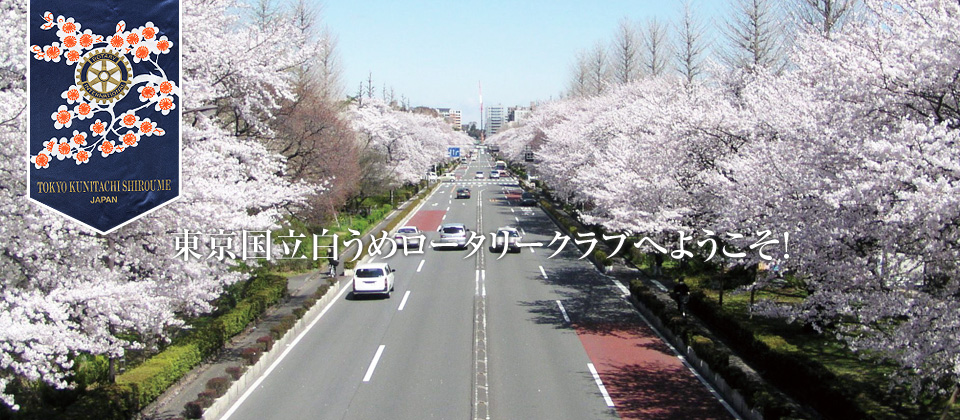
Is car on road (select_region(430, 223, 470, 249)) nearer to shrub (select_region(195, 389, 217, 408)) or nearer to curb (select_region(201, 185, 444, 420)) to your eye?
curb (select_region(201, 185, 444, 420))

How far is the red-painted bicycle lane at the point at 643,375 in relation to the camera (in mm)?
15898

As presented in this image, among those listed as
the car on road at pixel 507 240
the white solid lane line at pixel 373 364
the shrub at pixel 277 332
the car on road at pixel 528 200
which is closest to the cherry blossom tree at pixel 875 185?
the white solid lane line at pixel 373 364

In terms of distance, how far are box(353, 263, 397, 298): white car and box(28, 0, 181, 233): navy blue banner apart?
16924mm

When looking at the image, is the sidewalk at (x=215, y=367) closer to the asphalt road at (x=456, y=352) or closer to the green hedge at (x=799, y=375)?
the asphalt road at (x=456, y=352)

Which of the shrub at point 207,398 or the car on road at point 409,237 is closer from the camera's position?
the shrub at point 207,398

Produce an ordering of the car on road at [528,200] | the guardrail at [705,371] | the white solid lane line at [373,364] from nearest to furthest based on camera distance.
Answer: the guardrail at [705,371]
the white solid lane line at [373,364]
the car on road at [528,200]

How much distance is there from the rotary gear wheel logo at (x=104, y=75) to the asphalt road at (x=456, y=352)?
759 cm

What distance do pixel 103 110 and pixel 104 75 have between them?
21.4 inches

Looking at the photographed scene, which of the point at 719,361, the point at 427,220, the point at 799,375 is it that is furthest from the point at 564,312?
the point at 427,220

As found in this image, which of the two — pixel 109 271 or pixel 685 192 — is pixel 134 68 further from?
pixel 685 192

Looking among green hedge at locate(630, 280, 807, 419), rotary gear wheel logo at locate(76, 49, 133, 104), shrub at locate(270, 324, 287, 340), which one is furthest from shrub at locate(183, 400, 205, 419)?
green hedge at locate(630, 280, 807, 419)

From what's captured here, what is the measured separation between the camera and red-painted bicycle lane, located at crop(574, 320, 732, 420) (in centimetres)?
1590

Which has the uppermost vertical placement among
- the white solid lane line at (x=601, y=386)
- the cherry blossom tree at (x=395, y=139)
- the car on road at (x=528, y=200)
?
the cherry blossom tree at (x=395, y=139)

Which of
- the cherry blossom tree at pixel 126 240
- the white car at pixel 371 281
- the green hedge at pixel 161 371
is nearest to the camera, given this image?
the cherry blossom tree at pixel 126 240
